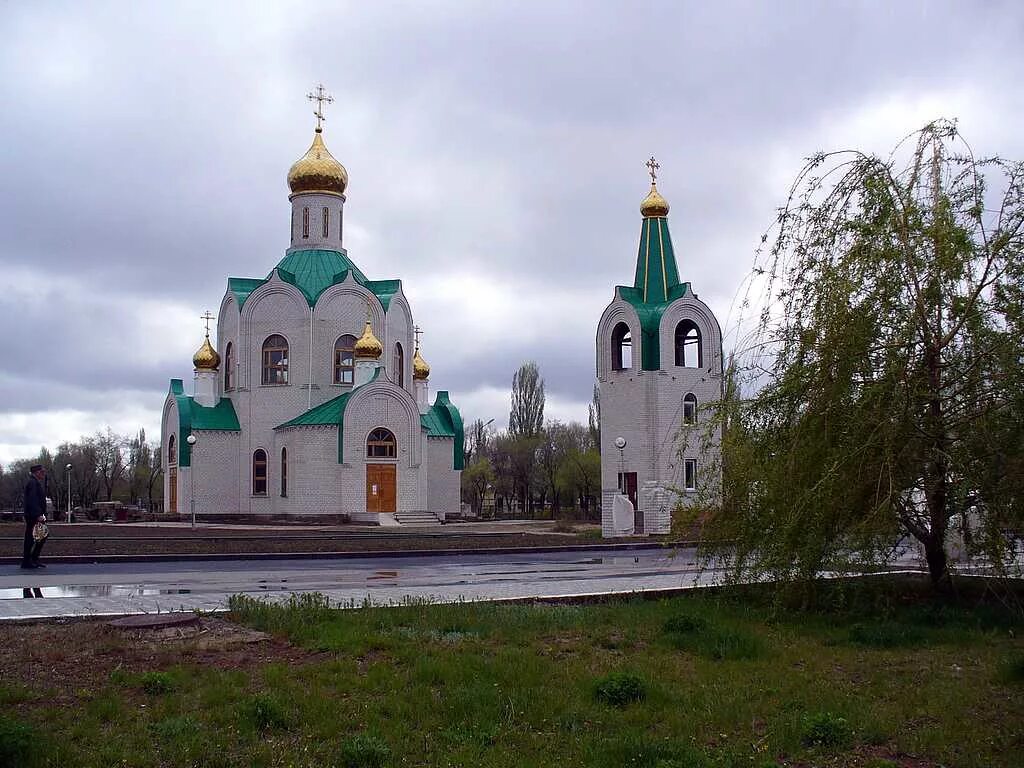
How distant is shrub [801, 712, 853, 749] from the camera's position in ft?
19.3

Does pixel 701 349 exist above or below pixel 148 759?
above

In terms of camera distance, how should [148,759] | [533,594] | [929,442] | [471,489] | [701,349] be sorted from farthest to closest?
[471,489], [701,349], [533,594], [929,442], [148,759]

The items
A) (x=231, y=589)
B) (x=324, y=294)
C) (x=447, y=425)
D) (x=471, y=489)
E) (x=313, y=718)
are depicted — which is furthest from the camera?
(x=471, y=489)

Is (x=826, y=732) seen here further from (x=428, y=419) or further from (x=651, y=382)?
(x=428, y=419)

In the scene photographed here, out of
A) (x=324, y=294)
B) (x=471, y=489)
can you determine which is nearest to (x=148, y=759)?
(x=324, y=294)

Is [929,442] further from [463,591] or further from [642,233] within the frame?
[642,233]

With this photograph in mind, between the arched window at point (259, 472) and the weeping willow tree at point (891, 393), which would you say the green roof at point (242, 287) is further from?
the weeping willow tree at point (891, 393)

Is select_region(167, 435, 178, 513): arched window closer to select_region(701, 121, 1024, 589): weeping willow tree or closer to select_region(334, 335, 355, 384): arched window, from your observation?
select_region(334, 335, 355, 384): arched window

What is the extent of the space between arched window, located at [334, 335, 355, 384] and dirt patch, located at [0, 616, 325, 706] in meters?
32.3

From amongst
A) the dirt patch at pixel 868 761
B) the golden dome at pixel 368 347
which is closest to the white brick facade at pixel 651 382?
the golden dome at pixel 368 347

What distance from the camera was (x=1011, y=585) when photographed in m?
10.2

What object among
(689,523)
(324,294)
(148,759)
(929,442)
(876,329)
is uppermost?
(324,294)

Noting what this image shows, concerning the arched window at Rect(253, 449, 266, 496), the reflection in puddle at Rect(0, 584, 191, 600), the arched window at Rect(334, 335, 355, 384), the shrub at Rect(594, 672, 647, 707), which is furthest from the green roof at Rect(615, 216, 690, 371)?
the shrub at Rect(594, 672, 647, 707)

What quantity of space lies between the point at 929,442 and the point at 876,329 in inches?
47.2
